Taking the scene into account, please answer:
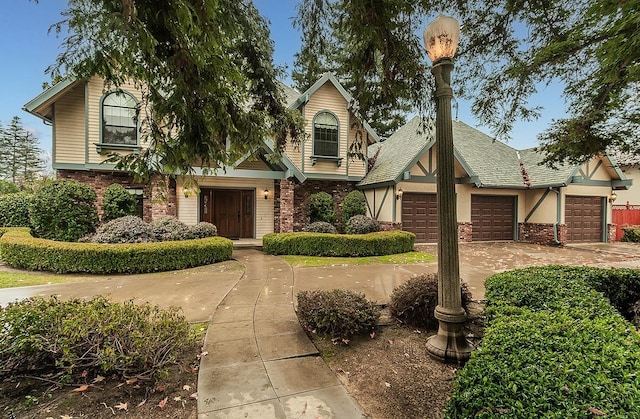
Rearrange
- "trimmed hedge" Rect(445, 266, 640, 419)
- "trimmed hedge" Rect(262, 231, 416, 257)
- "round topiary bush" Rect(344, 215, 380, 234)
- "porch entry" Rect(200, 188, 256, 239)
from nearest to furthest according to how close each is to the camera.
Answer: "trimmed hedge" Rect(445, 266, 640, 419), "trimmed hedge" Rect(262, 231, 416, 257), "round topiary bush" Rect(344, 215, 380, 234), "porch entry" Rect(200, 188, 256, 239)

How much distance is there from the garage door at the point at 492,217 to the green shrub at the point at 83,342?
15000mm

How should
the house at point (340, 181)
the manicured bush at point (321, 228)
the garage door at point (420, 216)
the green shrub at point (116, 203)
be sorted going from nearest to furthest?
the green shrub at point (116, 203) < the house at point (340, 181) < the manicured bush at point (321, 228) < the garage door at point (420, 216)

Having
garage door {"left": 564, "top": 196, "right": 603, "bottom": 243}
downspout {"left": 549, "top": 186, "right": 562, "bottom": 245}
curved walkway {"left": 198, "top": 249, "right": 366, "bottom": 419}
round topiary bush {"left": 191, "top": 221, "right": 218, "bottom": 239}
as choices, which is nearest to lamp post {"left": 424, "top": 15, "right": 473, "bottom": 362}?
curved walkway {"left": 198, "top": 249, "right": 366, "bottom": 419}

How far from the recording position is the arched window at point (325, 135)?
1460 cm

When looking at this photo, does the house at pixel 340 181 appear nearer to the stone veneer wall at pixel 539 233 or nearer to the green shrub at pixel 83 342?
the stone veneer wall at pixel 539 233

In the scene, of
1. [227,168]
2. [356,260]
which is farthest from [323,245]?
[227,168]

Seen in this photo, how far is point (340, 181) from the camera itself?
15539 mm

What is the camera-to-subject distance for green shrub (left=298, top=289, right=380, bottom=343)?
3.98 m

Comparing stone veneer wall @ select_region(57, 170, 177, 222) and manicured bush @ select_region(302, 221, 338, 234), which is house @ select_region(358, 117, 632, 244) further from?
stone veneer wall @ select_region(57, 170, 177, 222)

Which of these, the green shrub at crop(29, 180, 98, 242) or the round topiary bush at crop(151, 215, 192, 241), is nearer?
the round topiary bush at crop(151, 215, 192, 241)

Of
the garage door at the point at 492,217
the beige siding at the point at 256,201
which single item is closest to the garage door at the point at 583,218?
the garage door at the point at 492,217

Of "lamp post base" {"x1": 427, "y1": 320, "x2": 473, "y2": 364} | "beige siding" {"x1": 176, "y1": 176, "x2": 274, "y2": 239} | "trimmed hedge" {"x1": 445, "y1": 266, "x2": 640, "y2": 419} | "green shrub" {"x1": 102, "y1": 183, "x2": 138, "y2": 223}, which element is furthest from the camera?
"beige siding" {"x1": 176, "y1": 176, "x2": 274, "y2": 239}

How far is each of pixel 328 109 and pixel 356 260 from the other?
793 cm

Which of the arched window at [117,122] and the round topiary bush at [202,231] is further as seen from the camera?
the arched window at [117,122]
